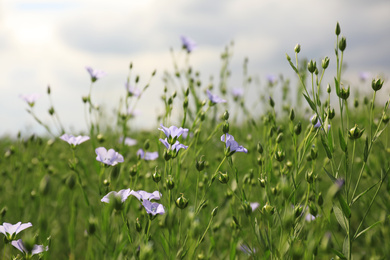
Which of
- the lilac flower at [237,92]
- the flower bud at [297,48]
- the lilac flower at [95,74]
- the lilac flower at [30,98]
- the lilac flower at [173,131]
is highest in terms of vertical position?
the flower bud at [297,48]

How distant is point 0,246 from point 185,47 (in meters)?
1.80

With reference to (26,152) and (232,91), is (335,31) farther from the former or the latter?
(232,91)

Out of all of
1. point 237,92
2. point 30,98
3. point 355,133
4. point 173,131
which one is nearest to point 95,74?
point 30,98

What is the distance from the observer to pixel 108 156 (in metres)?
1.54

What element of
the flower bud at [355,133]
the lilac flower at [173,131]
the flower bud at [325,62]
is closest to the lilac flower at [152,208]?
the lilac flower at [173,131]

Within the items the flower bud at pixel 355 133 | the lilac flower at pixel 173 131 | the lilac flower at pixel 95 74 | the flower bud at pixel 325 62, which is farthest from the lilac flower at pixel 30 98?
the flower bud at pixel 355 133

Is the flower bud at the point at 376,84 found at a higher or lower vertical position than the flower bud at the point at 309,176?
higher

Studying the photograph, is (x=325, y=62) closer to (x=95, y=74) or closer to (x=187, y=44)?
(x=95, y=74)

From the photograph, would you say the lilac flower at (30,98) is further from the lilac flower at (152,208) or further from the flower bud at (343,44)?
the flower bud at (343,44)

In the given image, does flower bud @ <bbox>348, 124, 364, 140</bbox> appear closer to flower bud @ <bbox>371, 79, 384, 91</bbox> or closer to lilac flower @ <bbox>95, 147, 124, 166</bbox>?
flower bud @ <bbox>371, 79, 384, 91</bbox>

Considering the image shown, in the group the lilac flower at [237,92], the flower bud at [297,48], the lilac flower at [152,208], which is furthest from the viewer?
the lilac flower at [237,92]

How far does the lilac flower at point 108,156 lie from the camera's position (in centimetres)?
151

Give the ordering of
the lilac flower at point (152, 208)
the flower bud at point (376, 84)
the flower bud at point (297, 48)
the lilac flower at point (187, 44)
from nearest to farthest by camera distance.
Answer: the lilac flower at point (152, 208) → the flower bud at point (376, 84) → the flower bud at point (297, 48) → the lilac flower at point (187, 44)

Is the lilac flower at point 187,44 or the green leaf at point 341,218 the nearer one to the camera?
the green leaf at point 341,218
